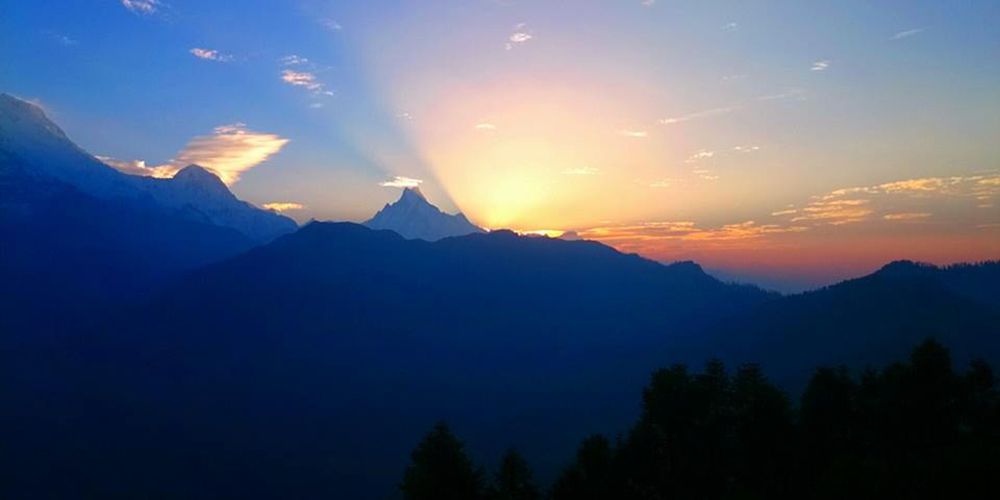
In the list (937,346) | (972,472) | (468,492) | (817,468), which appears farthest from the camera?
(937,346)

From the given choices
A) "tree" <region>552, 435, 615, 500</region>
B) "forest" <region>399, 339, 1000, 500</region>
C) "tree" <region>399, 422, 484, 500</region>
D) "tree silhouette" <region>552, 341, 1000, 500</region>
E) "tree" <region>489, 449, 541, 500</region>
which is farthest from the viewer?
"tree silhouette" <region>552, 341, 1000, 500</region>

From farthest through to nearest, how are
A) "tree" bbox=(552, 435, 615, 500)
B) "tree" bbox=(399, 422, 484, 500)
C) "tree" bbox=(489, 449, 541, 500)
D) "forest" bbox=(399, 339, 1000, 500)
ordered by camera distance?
"tree" bbox=(552, 435, 615, 500)
"forest" bbox=(399, 339, 1000, 500)
"tree" bbox=(489, 449, 541, 500)
"tree" bbox=(399, 422, 484, 500)

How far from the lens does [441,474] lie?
1411 inches

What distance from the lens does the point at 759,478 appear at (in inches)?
1560

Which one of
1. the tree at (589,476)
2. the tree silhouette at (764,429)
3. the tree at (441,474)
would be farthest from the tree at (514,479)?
the tree silhouette at (764,429)

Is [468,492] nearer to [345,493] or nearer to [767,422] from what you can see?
[767,422]

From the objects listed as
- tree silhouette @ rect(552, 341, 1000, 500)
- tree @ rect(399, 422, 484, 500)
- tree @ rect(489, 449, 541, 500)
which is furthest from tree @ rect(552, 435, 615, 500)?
tree @ rect(399, 422, 484, 500)

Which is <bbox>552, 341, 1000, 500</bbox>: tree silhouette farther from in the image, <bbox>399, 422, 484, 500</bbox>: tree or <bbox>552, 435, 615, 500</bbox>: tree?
<bbox>399, 422, 484, 500</bbox>: tree

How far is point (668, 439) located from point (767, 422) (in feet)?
22.1

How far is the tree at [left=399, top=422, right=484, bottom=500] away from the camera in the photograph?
115 ft

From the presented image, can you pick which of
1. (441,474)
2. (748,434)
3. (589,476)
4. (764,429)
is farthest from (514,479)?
(764,429)

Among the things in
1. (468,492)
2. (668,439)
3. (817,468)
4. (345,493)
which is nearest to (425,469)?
(468,492)

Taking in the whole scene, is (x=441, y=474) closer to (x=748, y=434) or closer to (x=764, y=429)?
(x=748, y=434)

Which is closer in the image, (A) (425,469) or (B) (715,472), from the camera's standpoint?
(A) (425,469)
